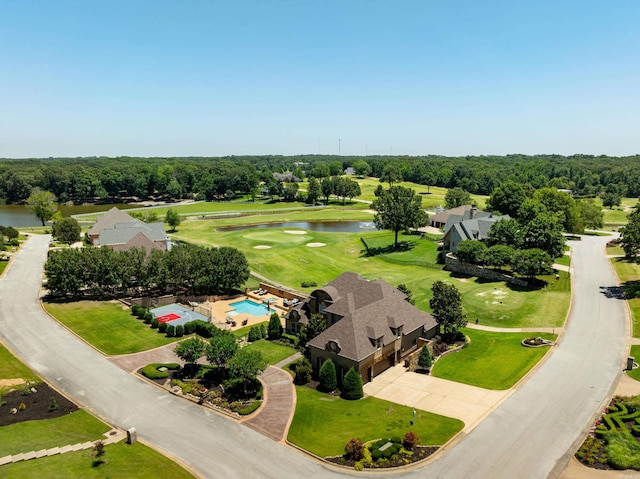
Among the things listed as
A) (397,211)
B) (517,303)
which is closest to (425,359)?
(517,303)

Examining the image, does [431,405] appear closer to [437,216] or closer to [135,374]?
[135,374]

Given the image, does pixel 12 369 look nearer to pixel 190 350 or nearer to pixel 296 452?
pixel 190 350

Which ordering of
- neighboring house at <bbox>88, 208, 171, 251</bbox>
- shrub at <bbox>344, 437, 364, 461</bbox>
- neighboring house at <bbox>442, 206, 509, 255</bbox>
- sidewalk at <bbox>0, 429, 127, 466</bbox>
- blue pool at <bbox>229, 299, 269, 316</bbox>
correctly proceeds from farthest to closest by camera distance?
neighboring house at <bbox>442, 206, 509, 255</bbox>
neighboring house at <bbox>88, 208, 171, 251</bbox>
blue pool at <bbox>229, 299, 269, 316</bbox>
shrub at <bbox>344, 437, 364, 461</bbox>
sidewalk at <bbox>0, 429, 127, 466</bbox>

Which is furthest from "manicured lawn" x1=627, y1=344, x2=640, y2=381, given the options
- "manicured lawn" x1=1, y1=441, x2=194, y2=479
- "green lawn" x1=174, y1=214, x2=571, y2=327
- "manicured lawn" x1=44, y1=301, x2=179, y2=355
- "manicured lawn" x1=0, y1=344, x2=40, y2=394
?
"manicured lawn" x1=0, y1=344, x2=40, y2=394

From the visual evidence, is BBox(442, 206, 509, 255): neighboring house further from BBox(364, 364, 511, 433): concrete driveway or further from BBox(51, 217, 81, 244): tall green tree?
BBox(51, 217, 81, 244): tall green tree

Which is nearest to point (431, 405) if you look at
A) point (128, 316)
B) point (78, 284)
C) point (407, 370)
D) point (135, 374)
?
point (407, 370)

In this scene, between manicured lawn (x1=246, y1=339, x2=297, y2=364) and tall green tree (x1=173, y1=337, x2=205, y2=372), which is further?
manicured lawn (x1=246, y1=339, x2=297, y2=364)
